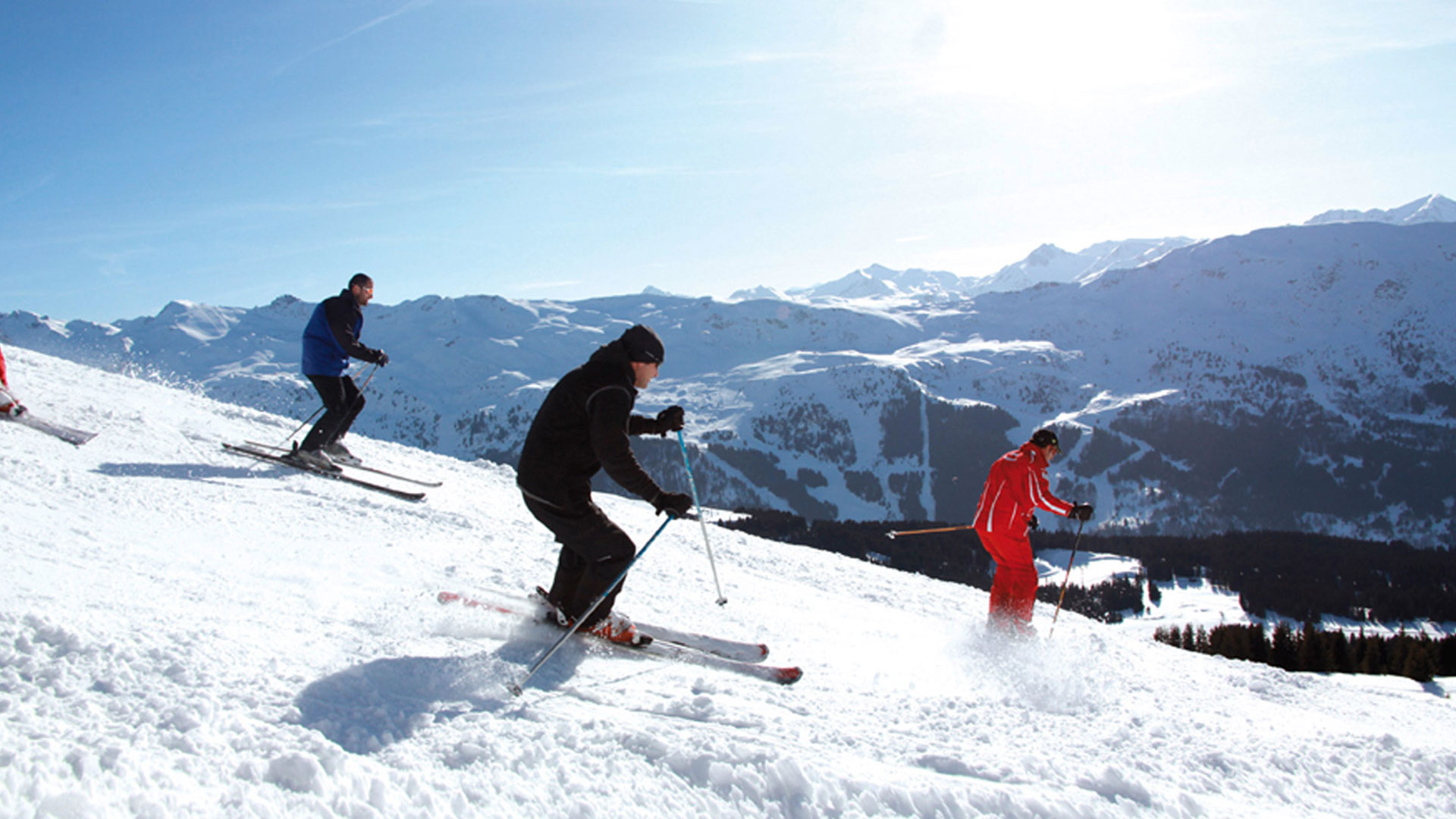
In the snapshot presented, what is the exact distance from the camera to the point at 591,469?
5281mm

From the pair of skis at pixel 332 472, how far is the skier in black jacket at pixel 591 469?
562 cm

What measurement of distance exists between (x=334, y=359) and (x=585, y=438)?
6865 mm

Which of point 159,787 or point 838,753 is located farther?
point 838,753

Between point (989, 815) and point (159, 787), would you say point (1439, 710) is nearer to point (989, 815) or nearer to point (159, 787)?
point (989, 815)

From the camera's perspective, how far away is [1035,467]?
28.4ft

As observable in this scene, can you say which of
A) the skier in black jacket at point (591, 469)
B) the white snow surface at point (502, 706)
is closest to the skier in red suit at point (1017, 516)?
the white snow surface at point (502, 706)

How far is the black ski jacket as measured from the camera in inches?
189

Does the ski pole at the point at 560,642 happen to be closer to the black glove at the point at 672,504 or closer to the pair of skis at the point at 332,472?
the black glove at the point at 672,504

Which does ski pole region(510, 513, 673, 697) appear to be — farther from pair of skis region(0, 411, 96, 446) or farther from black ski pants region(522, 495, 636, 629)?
pair of skis region(0, 411, 96, 446)

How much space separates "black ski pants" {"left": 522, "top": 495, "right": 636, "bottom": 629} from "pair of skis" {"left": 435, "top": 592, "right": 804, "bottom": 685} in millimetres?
265

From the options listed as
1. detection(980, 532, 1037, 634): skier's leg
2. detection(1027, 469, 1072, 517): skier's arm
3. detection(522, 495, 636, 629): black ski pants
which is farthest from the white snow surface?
detection(1027, 469, 1072, 517): skier's arm

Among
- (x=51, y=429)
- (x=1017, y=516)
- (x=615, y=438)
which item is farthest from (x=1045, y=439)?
(x=51, y=429)

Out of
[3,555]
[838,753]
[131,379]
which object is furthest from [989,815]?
[131,379]

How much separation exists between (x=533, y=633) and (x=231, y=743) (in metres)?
2.45
